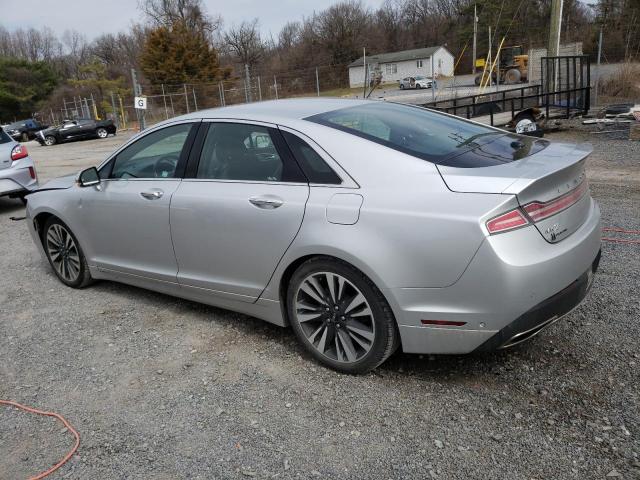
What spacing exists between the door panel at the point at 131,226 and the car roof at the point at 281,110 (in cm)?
59

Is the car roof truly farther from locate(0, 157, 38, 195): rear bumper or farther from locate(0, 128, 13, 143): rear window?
locate(0, 128, 13, 143): rear window

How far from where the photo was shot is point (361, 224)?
9.49ft

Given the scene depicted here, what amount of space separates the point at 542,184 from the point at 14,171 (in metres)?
8.73

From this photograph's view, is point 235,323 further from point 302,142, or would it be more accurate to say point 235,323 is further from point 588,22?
point 588,22

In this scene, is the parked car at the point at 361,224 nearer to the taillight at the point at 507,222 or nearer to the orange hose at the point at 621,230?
the taillight at the point at 507,222

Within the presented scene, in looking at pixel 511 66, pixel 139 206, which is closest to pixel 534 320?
pixel 139 206

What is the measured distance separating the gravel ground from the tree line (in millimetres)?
24154

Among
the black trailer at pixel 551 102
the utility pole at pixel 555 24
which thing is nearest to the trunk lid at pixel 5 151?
the black trailer at pixel 551 102

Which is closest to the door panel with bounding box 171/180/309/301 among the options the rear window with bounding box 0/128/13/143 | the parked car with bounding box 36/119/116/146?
the rear window with bounding box 0/128/13/143

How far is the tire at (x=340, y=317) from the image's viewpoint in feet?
9.68

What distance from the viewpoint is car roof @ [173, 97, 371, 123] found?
3.52 m

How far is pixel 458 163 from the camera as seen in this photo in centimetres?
295

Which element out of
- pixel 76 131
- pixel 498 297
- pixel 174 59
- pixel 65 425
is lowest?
pixel 76 131

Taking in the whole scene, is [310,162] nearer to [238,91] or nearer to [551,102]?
[551,102]
